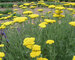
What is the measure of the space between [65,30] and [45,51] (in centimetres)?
70

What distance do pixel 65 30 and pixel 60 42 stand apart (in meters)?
0.56

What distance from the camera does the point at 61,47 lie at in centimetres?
192

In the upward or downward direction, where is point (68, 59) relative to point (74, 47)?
downward

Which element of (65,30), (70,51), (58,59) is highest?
(65,30)

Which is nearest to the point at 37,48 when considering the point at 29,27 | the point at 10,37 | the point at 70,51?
the point at 70,51

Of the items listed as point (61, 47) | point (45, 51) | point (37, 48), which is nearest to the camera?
point (37, 48)

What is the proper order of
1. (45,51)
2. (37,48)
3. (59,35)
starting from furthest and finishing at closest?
(59,35) < (45,51) < (37,48)

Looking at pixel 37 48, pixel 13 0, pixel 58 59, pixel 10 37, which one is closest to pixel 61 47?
pixel 58 59

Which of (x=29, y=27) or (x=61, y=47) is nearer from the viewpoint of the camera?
(x=61, y=47)

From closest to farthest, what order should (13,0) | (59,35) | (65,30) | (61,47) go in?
1. (61,47)
2. (59,35)
3. (65,30)
4. (13,0)

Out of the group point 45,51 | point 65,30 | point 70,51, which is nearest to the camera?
point 70,51

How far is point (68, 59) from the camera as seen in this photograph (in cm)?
184

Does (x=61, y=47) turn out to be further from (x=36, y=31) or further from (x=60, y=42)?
(x=36, y=31)

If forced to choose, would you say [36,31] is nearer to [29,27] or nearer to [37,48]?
[29,27]
